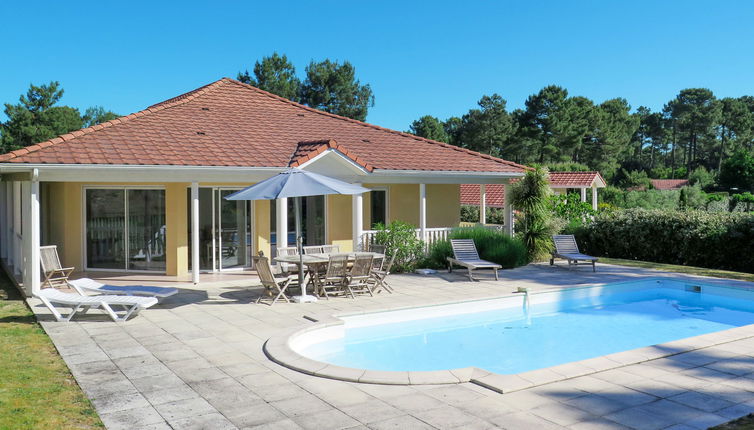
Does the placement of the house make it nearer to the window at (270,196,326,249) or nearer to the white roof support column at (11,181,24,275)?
the window at (270,196,326,249)

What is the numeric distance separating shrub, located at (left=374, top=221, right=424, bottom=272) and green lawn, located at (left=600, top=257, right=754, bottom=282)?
6869mm

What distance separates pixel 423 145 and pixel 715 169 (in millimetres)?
81258

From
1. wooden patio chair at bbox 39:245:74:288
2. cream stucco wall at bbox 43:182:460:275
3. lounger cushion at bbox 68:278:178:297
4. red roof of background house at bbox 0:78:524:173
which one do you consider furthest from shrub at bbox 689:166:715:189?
wooden patio chair at bbox 39:245:74:288

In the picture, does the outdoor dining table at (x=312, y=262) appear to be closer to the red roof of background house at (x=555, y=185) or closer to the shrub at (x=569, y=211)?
the shrub at (x=569, y=211)

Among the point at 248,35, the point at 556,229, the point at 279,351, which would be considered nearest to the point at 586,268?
the point at 556,229

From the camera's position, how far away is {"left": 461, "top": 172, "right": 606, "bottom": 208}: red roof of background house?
33031 millimetres

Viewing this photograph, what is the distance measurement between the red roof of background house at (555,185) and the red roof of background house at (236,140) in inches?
497

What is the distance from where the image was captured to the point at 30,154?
42.4 ft

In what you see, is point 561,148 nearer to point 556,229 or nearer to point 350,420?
point 556,229

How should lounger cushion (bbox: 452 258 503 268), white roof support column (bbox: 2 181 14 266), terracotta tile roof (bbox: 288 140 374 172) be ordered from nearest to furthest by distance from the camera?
lounger cushion (bbox: 452 258 503 268) → terracotta tile roof (bbox: 288 140 374 172) → white roof support column (bbox: 2 181 14 266)

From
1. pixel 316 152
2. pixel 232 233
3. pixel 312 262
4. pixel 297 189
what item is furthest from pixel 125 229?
pixel 297 189

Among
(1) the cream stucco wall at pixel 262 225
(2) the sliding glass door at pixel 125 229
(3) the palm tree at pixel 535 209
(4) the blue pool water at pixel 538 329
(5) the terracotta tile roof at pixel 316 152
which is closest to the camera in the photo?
(4) the blue pool water at pixel 538 329

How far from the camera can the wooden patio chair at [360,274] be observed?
12695mm

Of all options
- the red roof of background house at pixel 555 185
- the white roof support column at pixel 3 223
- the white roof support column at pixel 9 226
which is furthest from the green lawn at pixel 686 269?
the white roof support column at pixel 3 223
